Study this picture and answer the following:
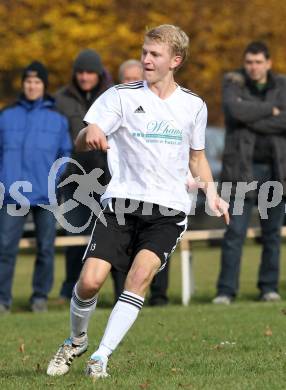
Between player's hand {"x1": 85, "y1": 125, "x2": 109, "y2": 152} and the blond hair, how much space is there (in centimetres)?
79

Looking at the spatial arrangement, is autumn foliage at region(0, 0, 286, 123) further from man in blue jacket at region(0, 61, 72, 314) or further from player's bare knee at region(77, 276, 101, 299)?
player's bare knee at region(77, 276, 101, 299)

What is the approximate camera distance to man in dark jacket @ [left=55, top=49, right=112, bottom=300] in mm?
12844

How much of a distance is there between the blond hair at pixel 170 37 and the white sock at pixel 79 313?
1682 millimetres

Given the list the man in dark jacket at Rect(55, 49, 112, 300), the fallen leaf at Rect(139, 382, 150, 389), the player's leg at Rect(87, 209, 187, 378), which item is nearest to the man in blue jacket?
the man in dark jacket at Rect(55, 49, 112, 300)

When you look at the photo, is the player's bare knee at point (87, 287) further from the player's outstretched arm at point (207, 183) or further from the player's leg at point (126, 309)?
the player's outstretched arm at point (207, 183)

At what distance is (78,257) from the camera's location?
13.4 m

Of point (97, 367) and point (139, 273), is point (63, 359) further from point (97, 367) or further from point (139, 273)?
point (139, 273)

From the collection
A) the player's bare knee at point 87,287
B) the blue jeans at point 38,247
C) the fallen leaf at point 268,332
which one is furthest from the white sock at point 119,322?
the blue jeans at point 38,247

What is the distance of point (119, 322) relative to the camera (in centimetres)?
738

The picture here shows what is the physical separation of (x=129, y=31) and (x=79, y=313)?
1776 cm

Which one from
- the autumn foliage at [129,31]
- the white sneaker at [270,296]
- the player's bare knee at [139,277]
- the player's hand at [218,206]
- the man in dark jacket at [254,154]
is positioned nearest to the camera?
the player's bare knee at [139,277]

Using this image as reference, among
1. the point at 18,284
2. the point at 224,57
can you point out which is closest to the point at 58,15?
the point at 224,57

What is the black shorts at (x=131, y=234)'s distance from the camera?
297 inches

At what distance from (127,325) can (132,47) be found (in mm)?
18019
